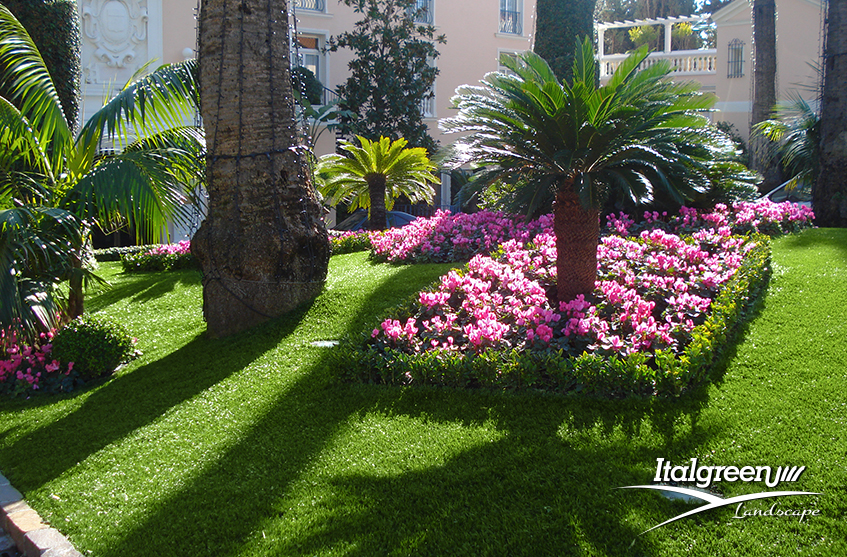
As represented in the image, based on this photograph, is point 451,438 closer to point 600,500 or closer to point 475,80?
point 600,500

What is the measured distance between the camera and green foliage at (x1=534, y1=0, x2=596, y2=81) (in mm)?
11539

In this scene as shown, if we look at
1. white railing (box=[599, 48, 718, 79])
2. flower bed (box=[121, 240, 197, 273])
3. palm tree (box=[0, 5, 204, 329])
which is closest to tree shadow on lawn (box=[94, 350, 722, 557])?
palm tree (box=[0, 5, 204, 329])

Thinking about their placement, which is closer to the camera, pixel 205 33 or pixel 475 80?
pixel 205 33

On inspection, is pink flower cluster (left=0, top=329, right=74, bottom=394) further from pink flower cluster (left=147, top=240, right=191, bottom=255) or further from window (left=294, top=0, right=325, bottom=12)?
window (left=294, top=0, right=325, bottom=12)

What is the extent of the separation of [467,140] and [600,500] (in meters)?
3.55

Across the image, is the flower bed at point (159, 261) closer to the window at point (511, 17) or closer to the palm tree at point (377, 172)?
the palm tree at point (377, 172)

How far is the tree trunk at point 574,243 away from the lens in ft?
18.6

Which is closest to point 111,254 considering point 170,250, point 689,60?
point 170,250

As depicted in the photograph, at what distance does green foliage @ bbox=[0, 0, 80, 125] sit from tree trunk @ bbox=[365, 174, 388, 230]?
5.66 metres

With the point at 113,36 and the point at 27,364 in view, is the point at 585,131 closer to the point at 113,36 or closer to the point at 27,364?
the point at 27,364

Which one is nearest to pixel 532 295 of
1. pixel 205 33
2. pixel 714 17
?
pixel 205 33

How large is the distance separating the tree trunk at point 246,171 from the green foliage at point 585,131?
1895mm

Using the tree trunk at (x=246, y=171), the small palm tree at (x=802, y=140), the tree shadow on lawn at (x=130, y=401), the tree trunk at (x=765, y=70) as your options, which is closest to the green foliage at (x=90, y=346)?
the tree shadow on lawn at (x=130, y=401)

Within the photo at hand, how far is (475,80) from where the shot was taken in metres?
24.4
